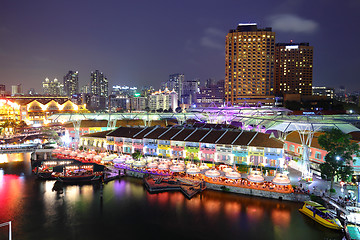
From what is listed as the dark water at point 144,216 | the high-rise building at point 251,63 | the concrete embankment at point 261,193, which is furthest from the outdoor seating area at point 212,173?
the high-rise building at point 251,63

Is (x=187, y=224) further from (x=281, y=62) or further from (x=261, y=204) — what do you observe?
(x=281, y=62)

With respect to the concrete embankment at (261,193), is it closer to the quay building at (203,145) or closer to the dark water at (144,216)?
the dark water at (144,216)

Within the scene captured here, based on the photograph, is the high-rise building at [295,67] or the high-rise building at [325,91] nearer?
the high-rise building at [295,67]

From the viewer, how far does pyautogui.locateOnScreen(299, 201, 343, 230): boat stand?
23552 millimetres

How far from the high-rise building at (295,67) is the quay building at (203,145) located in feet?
347

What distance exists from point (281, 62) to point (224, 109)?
77488 millimetres

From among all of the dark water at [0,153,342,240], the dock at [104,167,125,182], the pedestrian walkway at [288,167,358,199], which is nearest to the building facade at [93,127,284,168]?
the pedestrian walkway at [288,167,358,199]

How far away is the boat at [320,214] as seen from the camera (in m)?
23.6

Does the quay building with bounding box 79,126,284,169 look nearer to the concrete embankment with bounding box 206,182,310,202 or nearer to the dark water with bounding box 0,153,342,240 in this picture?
the concrete embankment with bounding box 206,182,310,202

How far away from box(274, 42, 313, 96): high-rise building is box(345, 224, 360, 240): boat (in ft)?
394

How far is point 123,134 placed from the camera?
4628 centimetres

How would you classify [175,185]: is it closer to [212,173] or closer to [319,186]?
[212,173]

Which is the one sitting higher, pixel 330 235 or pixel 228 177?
pixel 228 177

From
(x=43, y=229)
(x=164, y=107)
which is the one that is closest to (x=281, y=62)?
(x=164, y=107)
